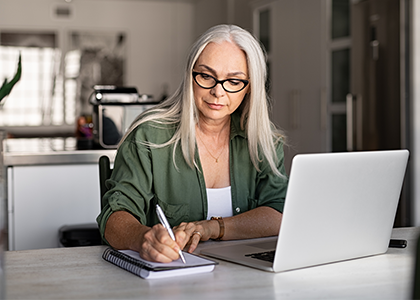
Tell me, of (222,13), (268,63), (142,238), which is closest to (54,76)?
(222,13)

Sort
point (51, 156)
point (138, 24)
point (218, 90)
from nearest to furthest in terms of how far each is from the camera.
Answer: point (218, 90)
point (51, 156)
point (138, 24)

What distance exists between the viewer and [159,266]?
0.96 m

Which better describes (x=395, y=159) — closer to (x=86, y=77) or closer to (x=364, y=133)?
(x=364, y=133)

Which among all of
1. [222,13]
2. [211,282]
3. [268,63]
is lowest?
[211,282]

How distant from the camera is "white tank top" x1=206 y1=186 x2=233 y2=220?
61.8 inches

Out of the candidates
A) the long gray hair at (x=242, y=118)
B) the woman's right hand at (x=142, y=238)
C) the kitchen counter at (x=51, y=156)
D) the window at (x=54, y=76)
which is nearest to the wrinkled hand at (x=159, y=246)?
the woman's right hand at (x=142, y=238)

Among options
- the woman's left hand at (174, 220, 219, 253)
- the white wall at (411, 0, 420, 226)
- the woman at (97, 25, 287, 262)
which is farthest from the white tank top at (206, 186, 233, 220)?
the white wall at (411, 0, 420, 226)

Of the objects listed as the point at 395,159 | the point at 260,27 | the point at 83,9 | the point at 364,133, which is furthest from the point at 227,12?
the point at 395,159

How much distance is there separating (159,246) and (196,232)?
0.25 metres

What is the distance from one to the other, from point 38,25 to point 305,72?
396cm

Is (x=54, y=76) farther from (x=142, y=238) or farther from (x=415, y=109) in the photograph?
(x=142, y=238)

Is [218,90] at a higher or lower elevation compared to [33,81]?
lower

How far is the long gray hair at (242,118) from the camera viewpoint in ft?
4.95

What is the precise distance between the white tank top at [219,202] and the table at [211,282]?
51 centimetres
